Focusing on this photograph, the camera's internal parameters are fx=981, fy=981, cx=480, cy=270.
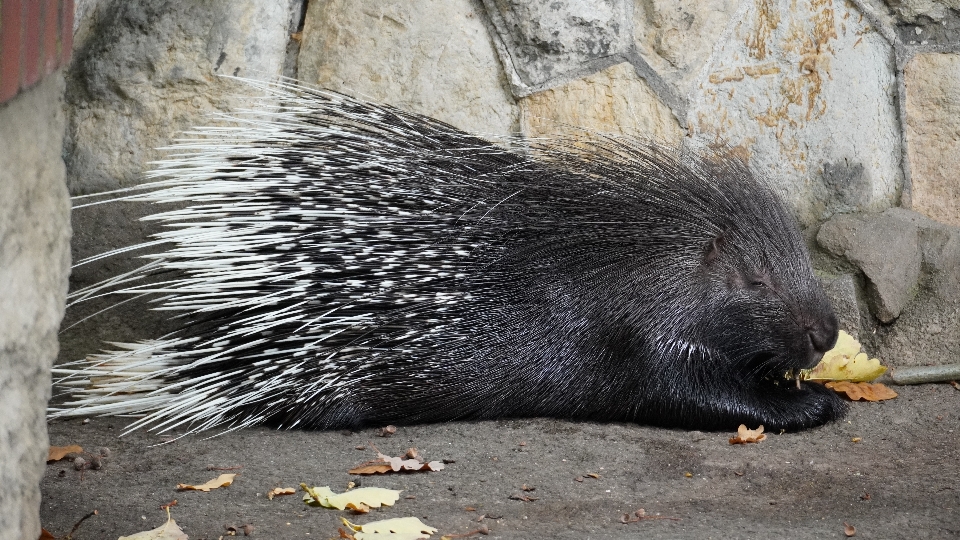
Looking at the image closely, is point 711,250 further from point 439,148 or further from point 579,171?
point 439,148

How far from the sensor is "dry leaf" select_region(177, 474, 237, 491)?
230cm

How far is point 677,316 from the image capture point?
3.00 meters

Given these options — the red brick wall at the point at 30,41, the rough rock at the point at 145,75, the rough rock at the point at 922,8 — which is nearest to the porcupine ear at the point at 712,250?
the rough rock at the point at 922,8

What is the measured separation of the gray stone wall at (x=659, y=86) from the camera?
331cm

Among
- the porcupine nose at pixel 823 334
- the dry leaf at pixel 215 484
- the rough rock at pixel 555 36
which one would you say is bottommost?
the dry leaf at pixel 215 484

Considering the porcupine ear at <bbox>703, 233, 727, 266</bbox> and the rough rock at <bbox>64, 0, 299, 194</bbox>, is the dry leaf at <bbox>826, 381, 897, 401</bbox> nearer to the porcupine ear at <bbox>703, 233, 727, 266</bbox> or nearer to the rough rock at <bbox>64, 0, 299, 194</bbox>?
the porcupine ear at <bbox>703, 233, 727, 266</bbox>

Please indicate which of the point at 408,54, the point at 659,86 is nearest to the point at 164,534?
the point at 408,54

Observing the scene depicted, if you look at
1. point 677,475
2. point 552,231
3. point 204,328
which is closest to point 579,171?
point 552,231

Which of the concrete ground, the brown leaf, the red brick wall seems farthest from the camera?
the brown leaf

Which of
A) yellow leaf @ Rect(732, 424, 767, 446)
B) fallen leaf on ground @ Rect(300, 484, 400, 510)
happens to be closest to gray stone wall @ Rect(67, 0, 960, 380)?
yellow leaf @ Rect(732, 424, 767, 446)

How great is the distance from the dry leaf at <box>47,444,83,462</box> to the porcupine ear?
1.90 metres

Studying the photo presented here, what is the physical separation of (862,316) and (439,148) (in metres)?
1.70

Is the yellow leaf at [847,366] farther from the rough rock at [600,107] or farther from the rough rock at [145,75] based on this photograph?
the rough rock at [145,75]

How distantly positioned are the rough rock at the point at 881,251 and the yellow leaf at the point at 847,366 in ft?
0.70
